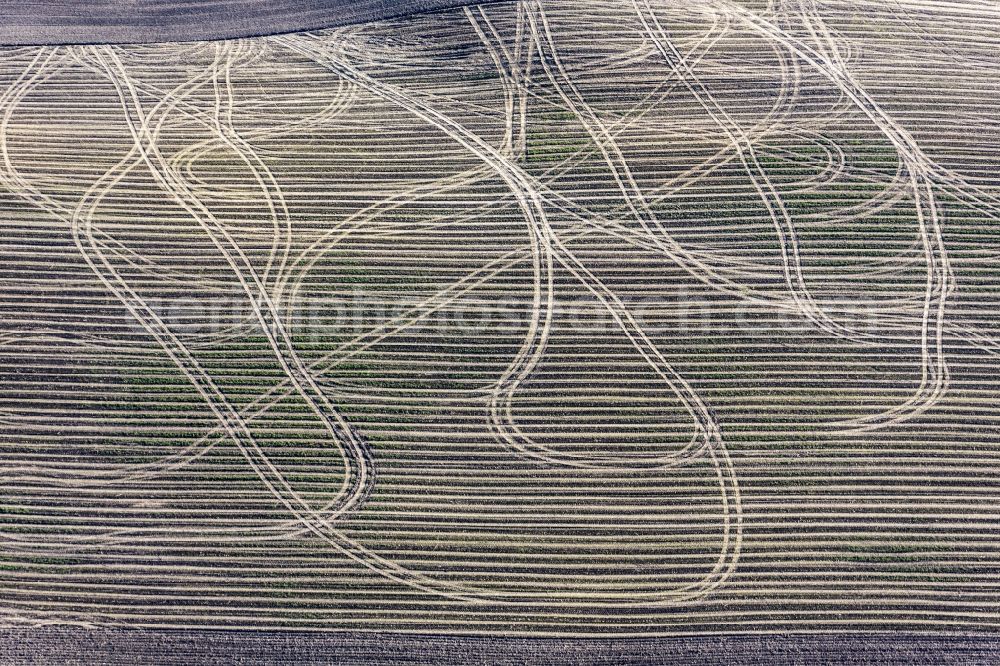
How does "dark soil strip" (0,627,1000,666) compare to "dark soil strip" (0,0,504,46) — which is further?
"dark soil strip" (0,0,504,46)

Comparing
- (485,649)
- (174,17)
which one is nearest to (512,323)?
(485,649)

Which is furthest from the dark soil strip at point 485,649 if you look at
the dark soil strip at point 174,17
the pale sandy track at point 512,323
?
the dark soil strip at point 174,17

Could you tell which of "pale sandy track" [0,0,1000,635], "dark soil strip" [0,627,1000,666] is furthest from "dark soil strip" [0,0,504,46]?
"dark soil strip" [0,627,1000,666]

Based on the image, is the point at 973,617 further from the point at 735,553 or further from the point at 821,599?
the point at 735,553

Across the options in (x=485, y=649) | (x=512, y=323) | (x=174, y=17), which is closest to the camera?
(x=485, y=649)

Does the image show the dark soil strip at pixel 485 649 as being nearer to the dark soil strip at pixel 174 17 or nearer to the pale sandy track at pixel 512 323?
the pale sandy track at pixel 512 323

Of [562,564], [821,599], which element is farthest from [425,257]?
[821,599]

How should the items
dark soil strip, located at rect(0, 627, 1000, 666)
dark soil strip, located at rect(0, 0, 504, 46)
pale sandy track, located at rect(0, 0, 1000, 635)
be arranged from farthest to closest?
dark soil strip, located at rect(0, 0, 504, 46) < pale sandy track, located at rect(0, 0, 1000, 635) < dark soil strip, located at rect(0, 627, 1000, 666)

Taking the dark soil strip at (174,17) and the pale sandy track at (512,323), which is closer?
the pale sandy track at (512,323)

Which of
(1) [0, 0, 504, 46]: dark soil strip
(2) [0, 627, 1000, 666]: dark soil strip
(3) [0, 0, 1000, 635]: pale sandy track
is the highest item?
(1) [0, 0, 504, 46]: dark soil strip

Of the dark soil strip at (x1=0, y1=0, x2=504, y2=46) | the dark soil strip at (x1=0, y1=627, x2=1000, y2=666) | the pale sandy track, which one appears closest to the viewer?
the dark soil strip at (x1=0, y1=627, x2=1000, y2=666)

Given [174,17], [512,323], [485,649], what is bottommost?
[485,649]

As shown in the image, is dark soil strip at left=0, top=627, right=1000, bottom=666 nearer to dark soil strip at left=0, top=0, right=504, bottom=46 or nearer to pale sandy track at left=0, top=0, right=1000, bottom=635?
pale sandy track at left=0, top=0, right=1000, bottom=635

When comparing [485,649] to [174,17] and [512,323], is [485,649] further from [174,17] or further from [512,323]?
[174,17]
